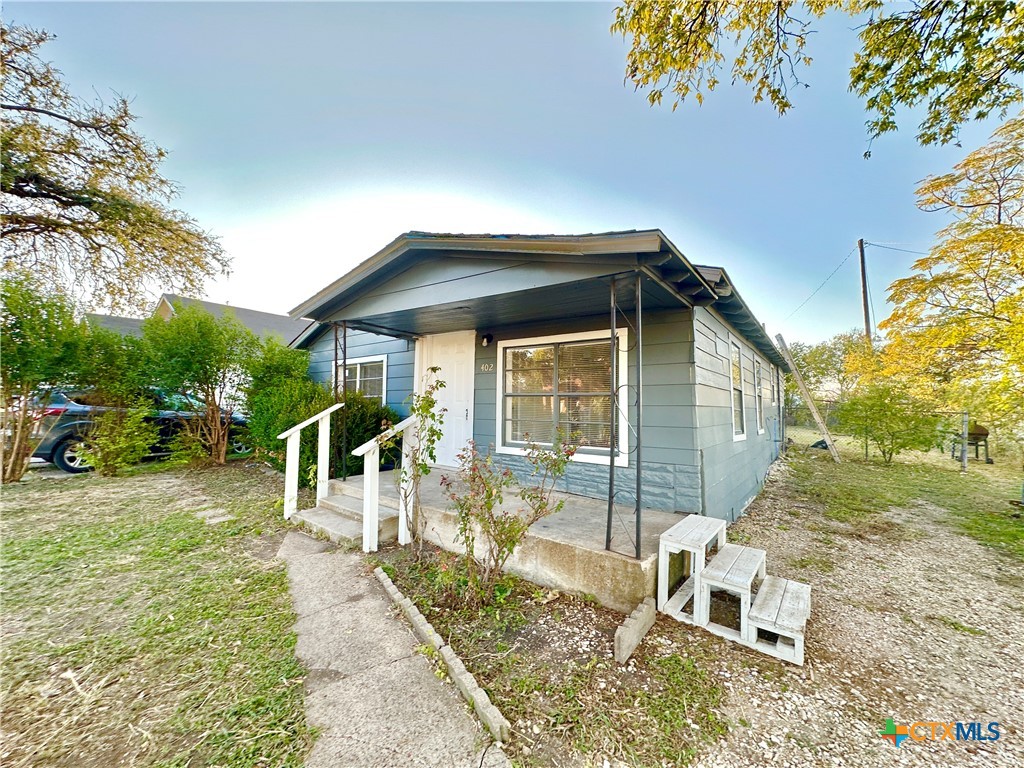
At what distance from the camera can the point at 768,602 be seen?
243cm

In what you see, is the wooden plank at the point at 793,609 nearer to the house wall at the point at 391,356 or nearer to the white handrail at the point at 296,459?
the white handrail at the point at 296,459

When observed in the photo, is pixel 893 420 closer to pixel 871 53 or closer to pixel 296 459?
pixel 871 53

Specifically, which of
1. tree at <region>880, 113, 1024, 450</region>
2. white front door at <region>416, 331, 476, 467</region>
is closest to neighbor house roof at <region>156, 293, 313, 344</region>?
white front door at <region>416, 331, 476, 467</region>

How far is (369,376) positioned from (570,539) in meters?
5.84

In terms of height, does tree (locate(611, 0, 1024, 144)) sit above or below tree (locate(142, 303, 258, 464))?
above

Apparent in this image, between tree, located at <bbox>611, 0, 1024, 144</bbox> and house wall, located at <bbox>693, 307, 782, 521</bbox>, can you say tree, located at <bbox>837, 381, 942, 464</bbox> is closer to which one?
house wall, located at <bbox>693, 307, 782, 521</bbox>

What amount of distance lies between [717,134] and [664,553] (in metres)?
6.95

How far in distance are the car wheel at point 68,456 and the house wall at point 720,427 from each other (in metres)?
9.75

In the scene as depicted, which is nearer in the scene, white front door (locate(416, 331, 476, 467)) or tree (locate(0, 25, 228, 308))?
white front door (locate(416, 331, 476, 467))

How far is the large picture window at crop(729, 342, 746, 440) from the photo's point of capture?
537 centimetres

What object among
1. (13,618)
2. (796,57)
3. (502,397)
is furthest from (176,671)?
(796,57)

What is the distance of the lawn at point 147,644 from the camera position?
5.19ft

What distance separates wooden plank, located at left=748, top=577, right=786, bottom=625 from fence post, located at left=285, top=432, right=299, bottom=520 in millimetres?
4659

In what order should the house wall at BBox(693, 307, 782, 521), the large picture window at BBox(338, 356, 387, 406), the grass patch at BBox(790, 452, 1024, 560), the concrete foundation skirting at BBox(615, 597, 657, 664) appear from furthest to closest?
the large picture window at BBox(338, 356, 387, 406) → the grass patch at BBox(790, 452, 1024, 560) → the house wall at BBox(693, 307, 782, 521) → the concrete foundation skirting at BBox(615, 597, 657, 664)
